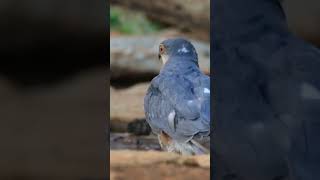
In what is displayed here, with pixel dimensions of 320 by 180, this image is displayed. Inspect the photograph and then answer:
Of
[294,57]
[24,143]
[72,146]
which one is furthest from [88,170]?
[294,57]

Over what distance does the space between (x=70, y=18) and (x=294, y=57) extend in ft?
4.29

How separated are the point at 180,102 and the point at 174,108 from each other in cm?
5

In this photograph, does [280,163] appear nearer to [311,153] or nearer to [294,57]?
[311,153]

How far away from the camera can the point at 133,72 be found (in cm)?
304

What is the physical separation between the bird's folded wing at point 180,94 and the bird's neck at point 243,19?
0.32 metres

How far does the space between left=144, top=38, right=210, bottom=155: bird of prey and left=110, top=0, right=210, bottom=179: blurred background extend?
0.04 meters

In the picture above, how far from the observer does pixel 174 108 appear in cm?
302

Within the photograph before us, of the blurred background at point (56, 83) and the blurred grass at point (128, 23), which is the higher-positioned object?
the blurred grass at point (128, 23)

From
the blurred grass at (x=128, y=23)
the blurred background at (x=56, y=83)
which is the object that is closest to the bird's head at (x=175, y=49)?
the blurred grass at (x=128, y=23)

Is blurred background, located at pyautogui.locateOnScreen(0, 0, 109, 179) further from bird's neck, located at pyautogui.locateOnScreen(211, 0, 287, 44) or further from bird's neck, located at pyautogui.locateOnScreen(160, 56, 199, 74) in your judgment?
bird's neck, located at pyautogui.locateOnScreen(211, 0, 287, 44)

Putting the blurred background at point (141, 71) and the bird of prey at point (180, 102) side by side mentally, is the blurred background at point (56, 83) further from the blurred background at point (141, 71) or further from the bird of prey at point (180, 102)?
the bird of prey at point (180, 102)

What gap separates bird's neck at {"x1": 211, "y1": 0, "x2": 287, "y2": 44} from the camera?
2.98m

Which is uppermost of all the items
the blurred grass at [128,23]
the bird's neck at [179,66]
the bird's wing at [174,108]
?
the blurred grass at [128,23]

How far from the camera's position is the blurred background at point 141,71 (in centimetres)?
302
